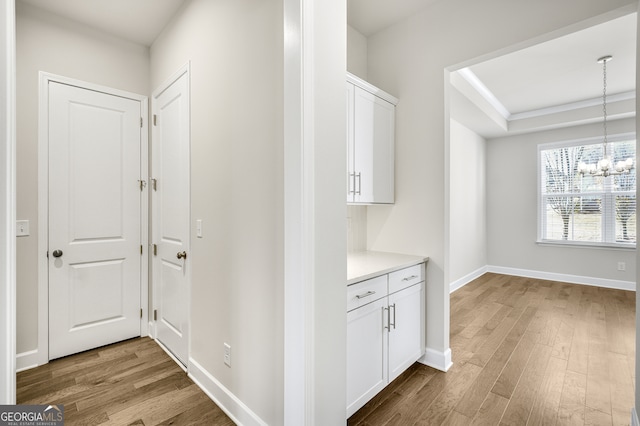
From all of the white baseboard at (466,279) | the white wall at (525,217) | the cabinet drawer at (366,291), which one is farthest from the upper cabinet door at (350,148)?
the white wall at (525,217)

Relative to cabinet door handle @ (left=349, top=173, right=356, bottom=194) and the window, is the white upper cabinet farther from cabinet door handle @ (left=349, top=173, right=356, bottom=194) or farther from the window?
the window

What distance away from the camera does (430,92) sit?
7.89ft

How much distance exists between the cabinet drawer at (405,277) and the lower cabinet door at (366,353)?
14 centimetres

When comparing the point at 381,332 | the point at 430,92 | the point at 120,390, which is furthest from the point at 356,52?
the point at 120,390

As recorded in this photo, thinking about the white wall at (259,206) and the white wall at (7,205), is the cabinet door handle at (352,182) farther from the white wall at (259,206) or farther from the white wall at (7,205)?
the white wall at (7,205)

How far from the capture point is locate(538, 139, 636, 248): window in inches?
184

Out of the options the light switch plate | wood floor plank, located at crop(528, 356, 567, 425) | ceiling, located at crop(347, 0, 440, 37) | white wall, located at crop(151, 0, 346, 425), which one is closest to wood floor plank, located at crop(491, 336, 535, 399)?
wood floor plank, located at crop(528, 356, 567, 425)

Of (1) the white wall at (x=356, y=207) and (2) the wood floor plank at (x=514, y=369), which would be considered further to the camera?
(1) the white wall at (x=356, y=207)

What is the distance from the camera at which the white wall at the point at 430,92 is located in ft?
6.74

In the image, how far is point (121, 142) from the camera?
271 centimetres

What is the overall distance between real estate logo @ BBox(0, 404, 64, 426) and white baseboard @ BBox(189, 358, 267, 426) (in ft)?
2.42

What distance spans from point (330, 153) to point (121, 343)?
2725 millimetres

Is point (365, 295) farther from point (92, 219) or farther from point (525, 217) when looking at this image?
point (525, 217)

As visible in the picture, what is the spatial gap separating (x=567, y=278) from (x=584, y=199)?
138 centimetres
